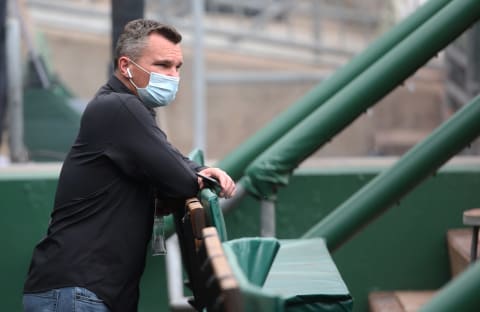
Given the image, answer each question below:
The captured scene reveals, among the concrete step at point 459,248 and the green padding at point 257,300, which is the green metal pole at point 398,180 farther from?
the green padding at point 257,300

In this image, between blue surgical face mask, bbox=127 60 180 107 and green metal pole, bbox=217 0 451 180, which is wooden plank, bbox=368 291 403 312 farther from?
blue surgical face mask, bbox=127 60 180 107

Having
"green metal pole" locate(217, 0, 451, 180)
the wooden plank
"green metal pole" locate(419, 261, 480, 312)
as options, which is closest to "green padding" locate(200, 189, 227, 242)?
"green metal pole" locate(419, 261, 480, 312)

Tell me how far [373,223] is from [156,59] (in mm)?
2352

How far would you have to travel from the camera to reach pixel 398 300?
582 centimetres

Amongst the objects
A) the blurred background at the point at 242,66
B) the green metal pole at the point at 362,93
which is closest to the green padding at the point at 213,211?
the green metal pole at the point at 362,93

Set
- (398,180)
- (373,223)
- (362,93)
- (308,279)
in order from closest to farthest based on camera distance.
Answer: (308,279) < (362,93) < (398,180) < (373,223)

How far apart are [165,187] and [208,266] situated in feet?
2.00

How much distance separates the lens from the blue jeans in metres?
3.82

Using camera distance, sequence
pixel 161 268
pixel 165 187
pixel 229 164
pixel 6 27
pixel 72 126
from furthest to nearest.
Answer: pixel 72 126
pixel 6 27
pixel 161 268
pixel 229 164
pixel 165 187

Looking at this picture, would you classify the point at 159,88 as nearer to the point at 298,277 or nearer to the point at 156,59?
the point at 156,59

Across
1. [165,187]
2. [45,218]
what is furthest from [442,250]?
[165,187]

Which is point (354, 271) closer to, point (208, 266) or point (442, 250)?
point (442, 250)

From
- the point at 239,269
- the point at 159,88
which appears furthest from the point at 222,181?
the point at 239,269

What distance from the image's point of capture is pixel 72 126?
25.9 ft
